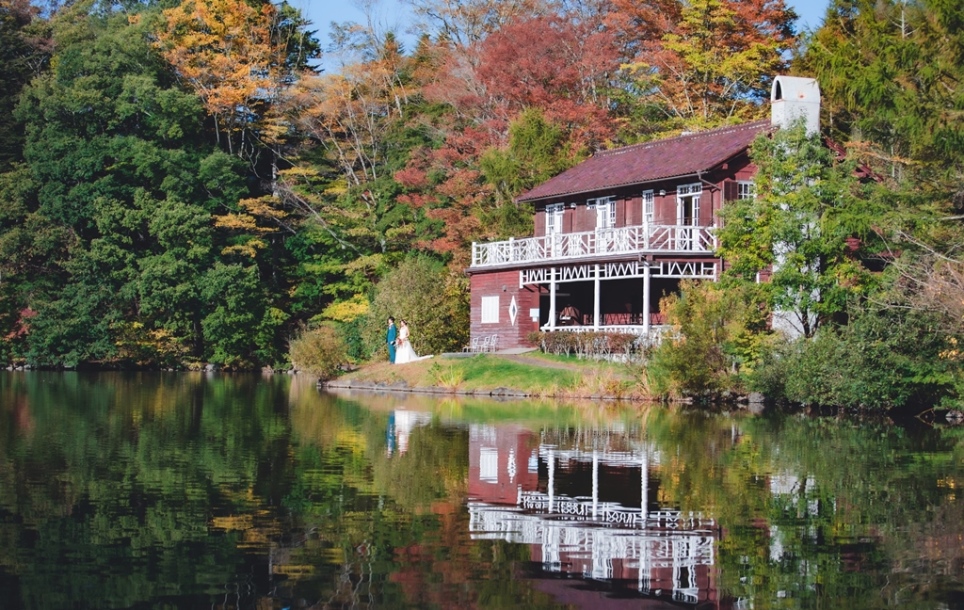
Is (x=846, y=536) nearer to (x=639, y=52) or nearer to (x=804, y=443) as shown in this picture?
(x=804, y=443)

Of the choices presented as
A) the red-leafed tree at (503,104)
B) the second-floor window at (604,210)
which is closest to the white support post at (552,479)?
the second-floor window at (604,210)

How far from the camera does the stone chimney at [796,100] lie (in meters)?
39.2

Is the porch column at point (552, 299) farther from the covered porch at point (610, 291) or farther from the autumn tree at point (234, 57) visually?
the autumn tree at point (234, 57)

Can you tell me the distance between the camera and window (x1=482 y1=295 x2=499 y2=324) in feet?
154

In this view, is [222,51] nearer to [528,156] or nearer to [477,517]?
[528,156]

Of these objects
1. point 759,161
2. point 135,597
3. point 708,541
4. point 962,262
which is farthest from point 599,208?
point 135,597

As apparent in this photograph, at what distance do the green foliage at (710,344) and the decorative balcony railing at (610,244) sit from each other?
4955 mm

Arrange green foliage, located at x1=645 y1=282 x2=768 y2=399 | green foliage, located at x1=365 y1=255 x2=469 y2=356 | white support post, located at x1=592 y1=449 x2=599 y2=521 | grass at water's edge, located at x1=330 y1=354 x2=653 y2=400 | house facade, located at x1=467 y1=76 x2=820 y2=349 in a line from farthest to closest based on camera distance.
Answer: green foliage, located at x1=365 y1=255 x2=469 y2=356, house facade, located at x1=467 y1=76 x2=820 y2=349, grass at water's edge, located at x1=330 y1=354 x2=653 y2=400, green foliage, located at x1=645 y1=282 x2=768 y2=399, white support post, located at x1=592 y1=449 x2=599 y2=521

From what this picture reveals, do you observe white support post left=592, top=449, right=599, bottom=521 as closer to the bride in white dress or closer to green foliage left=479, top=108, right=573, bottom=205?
the bride in white dress

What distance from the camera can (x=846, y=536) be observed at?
12.5 meters

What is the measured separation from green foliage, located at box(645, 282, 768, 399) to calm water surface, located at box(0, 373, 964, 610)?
7.54m

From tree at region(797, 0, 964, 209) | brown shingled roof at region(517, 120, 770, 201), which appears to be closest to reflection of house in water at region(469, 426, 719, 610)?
tree at region(797, 0, 964, 209)

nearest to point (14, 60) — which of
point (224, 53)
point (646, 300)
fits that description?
point (224, 53)

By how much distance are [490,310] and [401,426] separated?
21945mm
